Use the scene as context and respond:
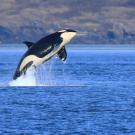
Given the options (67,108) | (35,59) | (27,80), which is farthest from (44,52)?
(67,108)

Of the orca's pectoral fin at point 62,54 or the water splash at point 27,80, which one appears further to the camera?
the water splash at point 27,80

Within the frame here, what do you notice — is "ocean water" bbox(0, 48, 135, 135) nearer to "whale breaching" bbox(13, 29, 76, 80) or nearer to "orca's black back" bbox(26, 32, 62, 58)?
"whale breaching" bbox(13, 29, 76, 80)

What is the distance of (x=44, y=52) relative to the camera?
50.1m

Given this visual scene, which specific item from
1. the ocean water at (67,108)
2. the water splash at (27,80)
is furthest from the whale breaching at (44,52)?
the ocean water at (67,108)

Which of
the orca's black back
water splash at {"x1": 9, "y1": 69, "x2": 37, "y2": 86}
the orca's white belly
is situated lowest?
water splash at {"x1": 9, "y1": 69, "x2": 37, "y2": 86}

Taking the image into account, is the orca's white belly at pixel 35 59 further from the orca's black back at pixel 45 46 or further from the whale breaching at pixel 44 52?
the orca's black back at pixel 45 46

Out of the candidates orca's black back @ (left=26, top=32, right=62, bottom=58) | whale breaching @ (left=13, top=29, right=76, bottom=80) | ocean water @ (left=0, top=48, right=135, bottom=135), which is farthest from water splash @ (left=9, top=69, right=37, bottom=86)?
orca's black back @ (left=26, top=32, right=62, bottom=58)

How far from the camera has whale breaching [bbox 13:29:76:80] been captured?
50.1 metres

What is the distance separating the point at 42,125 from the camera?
38.1 meters

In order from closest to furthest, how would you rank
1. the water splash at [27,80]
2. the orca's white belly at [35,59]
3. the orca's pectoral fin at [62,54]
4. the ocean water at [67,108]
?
the ocean water at [67,108] → the orca's white belly at [35,59] → the orca's pectoral fin at [62,54] → the water splash at [27,80]

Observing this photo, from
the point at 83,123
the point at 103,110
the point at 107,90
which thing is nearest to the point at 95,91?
the point at 107,90

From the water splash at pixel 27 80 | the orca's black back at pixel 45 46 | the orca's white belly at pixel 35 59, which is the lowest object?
the water splash at pixel 27 80

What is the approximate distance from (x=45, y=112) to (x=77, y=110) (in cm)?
179

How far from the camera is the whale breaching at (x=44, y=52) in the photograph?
164ft
